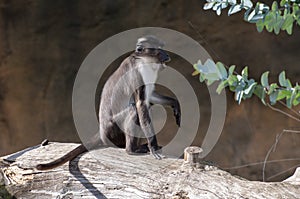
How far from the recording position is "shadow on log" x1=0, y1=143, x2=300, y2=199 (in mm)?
2740

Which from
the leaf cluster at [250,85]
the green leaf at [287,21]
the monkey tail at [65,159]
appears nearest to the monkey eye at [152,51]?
the monkey tail at [65,159]

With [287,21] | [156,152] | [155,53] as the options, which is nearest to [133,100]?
[155,53]

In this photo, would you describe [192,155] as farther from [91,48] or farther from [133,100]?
[91,48]

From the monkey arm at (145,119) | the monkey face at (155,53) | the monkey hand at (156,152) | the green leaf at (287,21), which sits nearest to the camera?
the green leaf at (287,21)

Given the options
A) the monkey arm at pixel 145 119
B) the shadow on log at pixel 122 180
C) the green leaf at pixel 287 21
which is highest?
the green leaf at pixel 287 21

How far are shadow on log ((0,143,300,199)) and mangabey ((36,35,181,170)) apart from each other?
227 mm

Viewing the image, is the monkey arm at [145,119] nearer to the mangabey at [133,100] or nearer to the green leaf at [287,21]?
the mangabey at [133,100]

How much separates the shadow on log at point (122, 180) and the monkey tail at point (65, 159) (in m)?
0.03

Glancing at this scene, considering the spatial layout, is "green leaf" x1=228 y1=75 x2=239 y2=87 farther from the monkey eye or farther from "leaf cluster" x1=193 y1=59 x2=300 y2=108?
the monkey eye

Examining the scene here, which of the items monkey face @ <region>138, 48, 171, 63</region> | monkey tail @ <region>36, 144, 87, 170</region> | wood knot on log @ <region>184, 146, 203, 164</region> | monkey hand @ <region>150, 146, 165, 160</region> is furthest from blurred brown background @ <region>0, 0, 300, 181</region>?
wood knot on log @ <region>184, 146, 203, 164</region>

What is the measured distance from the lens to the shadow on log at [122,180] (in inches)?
108

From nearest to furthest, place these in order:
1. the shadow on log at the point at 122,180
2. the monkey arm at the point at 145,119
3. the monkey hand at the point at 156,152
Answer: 1. the shadow on log at the point at 122,180
2. the monkey hand at the point at 156,152
3. the monkey arm at the point at 145,119

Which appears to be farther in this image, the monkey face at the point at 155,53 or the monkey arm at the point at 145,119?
the monkey face at the point at 155,53

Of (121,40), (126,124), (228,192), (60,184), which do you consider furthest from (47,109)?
(228,192)
